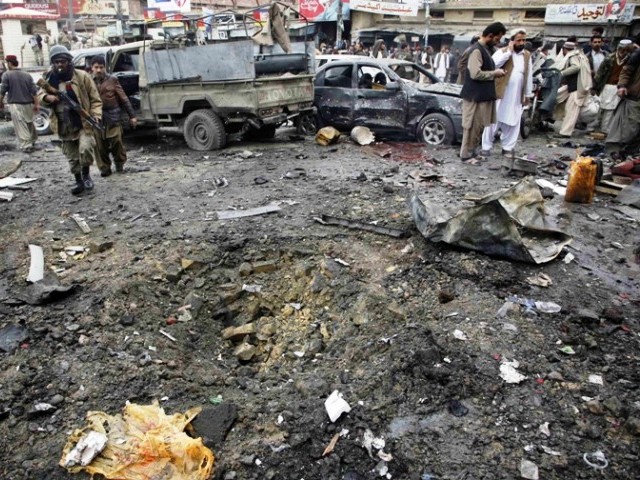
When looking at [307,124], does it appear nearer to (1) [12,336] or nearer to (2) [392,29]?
(1) [12,336]

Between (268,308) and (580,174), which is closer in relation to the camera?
(268,308)

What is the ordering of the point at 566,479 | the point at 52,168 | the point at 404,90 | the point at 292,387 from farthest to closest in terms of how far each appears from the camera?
the point at 404,90 < the point at 52,168 < the point at 292,387 < the point at 566,479

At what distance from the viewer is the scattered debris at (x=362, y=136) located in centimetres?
846

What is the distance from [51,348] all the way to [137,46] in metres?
7.65

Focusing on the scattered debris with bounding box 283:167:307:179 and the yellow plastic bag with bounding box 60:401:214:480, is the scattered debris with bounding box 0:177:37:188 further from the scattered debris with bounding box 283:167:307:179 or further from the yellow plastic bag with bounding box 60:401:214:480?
the yellow plastic bag with bounding box 60:401:214:480

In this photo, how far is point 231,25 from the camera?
382 inches

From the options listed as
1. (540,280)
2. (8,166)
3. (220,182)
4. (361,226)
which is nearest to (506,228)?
(540,280)

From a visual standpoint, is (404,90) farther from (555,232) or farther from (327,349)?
(327,349)

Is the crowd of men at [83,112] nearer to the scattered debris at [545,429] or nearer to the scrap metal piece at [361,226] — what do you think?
the scrap metal piece at [361,226]

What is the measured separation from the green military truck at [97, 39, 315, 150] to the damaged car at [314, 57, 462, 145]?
1.43 feet

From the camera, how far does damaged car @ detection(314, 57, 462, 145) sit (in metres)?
8.15

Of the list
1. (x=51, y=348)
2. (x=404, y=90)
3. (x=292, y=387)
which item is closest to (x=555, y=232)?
(x=292, y=387)

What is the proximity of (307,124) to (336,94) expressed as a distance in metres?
0.87

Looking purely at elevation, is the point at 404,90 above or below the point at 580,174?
above
